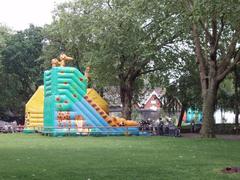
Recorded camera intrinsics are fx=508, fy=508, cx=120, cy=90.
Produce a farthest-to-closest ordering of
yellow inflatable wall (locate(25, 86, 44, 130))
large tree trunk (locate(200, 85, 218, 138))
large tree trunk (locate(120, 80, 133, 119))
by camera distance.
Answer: large tree trunk (locate(120, 80, 133, 119)), yellow inflatable wall (locate(25, 86, 44, 130)), large tree trunk (locate(200, 85, 218, 138))

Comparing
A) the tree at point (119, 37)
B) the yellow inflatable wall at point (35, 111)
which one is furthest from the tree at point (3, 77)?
the yellow inflatable wall at point (35, 111)

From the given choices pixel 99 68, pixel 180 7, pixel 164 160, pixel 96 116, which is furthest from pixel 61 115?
pixel 164 160

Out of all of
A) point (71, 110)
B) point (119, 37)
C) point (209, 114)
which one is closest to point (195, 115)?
point (119, 37)

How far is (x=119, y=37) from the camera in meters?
37.1

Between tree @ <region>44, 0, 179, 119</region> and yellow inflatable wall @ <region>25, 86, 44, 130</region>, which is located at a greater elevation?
tree @ <region>44, 0, 179, 119</region>

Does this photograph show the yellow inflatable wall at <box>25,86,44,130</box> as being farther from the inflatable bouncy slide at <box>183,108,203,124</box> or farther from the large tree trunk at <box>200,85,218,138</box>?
the inflatable bouncy slide at <box>183,108,203,124</box>

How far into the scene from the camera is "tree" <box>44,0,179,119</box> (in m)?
35.4

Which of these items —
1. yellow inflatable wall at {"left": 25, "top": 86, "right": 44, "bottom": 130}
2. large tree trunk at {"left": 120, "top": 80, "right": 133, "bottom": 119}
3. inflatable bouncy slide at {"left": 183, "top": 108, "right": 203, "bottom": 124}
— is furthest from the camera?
inflatable bouncy slide at {"left": 183, "top": 108, "right": 203, "bottom": 124}

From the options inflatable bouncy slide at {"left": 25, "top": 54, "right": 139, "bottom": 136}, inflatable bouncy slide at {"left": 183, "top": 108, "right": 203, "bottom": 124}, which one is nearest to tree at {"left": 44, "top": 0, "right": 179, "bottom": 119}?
inflatable bouncy slide at {"left": 25, "top": 54, "right": 139, "bottom": 136}

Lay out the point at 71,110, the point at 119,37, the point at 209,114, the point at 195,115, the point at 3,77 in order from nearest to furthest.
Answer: the point at 209,114
the point at 71,110
the point at 119,37
the point at 3,77
the point at 195,115

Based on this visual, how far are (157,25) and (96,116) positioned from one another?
7.65 metres

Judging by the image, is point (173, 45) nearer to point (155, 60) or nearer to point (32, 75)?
point (155, 60)

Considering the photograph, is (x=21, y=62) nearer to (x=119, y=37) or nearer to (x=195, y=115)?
(x=119, y=37)

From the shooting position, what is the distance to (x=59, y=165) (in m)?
13.0
